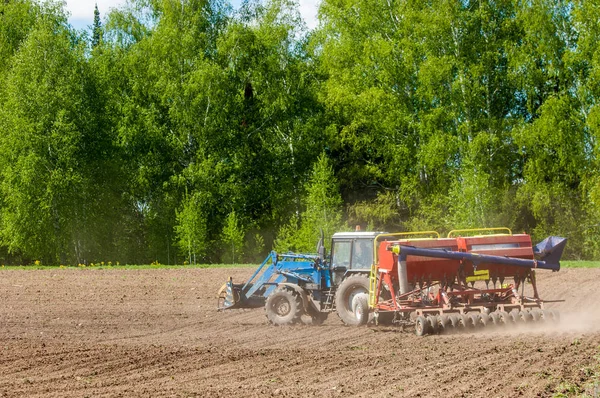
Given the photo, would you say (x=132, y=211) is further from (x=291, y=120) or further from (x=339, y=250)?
(x=339, y=250)

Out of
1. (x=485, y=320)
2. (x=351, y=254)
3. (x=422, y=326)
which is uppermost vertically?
(x=351, y=254)

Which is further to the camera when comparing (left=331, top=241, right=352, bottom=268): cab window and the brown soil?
(left=331, top=241, right=352, bottom=268): cab window

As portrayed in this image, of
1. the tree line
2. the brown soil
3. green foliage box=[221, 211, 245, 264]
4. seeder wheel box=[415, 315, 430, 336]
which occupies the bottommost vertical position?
the brown soil

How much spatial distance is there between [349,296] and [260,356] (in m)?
4.44

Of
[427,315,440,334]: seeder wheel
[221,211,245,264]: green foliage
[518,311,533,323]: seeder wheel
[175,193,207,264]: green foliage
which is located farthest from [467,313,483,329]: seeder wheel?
[221,211,245,264]: green foliage

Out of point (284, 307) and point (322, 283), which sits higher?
point (322, 283)

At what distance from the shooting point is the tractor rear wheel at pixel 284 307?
17.8m

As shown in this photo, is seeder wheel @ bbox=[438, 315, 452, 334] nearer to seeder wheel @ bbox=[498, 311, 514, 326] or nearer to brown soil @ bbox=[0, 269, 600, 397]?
brown soil @ bbox=[0, 269, 600, 397]

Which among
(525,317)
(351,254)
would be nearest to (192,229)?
(351,254)

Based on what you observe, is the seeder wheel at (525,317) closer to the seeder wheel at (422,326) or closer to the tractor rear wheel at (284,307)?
the seeder wheel at (422,326)

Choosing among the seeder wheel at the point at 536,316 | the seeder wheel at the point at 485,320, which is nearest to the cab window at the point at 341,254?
the seeder wheel at the point at 485,320

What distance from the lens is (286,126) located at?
1745 inches

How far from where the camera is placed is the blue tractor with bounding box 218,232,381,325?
17406mm

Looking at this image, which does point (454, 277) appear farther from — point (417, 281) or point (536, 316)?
point (536, 316)
